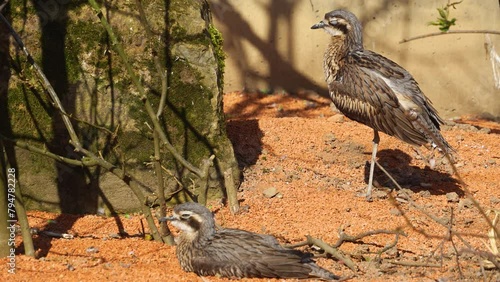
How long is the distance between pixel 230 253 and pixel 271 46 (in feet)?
17.3

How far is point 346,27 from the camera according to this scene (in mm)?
8062

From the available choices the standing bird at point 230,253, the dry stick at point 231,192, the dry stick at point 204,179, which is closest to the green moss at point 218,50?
the dry stick at point 231,192

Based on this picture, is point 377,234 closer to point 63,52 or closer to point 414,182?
point 414,182

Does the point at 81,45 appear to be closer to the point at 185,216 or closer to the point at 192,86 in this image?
the point at 192,86

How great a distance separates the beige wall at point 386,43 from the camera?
9828mm

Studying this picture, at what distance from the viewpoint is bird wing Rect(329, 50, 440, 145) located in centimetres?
737

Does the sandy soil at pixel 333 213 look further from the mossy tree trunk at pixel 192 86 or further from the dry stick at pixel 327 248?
the mossy tree trunk at pixel 192 86

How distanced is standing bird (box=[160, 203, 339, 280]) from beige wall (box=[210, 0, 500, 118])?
4874mm

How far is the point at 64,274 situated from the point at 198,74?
81.3 inches

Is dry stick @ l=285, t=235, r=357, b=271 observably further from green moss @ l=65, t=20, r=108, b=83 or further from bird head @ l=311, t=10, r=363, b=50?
bird head @ l=311, t=10, r=363, b=50

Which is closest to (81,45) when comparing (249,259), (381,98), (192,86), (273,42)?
(192,86)

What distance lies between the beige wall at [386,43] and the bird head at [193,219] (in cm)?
486

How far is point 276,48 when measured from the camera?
10305 mm

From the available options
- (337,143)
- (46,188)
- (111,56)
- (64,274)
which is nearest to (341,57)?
(337,143)
